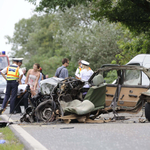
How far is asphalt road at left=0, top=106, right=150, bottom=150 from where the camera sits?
5742 mm

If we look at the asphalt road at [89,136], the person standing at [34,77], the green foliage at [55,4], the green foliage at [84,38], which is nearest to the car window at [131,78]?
the asphalt road at [89,136]

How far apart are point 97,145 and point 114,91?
4151 millimetres

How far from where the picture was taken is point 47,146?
5.83 meters

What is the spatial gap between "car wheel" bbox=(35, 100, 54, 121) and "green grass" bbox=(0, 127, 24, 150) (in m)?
1.11

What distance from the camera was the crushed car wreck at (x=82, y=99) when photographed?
8.82m

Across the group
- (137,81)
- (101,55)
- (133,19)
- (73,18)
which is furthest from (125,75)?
(73,18)

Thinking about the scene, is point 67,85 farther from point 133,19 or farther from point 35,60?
point 35,60

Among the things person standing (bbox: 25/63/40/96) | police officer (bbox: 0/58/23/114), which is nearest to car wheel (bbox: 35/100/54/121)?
police officer (bbox: 0/58/23/114)

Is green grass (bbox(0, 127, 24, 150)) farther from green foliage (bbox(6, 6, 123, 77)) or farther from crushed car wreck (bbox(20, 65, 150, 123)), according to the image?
green foliage (bbox(6, 6, 123, 77))

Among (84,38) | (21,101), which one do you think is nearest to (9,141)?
(21,101)

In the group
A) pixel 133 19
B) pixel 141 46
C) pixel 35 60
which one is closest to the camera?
pixel 133 19

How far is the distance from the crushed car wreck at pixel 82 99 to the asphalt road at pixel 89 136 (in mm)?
318

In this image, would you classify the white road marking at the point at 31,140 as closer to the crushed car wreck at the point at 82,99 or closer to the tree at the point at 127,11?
the crushed car wreck at the point at 82,99

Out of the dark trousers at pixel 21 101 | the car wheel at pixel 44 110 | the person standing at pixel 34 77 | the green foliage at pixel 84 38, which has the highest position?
the green foliage at pixel 84 38
